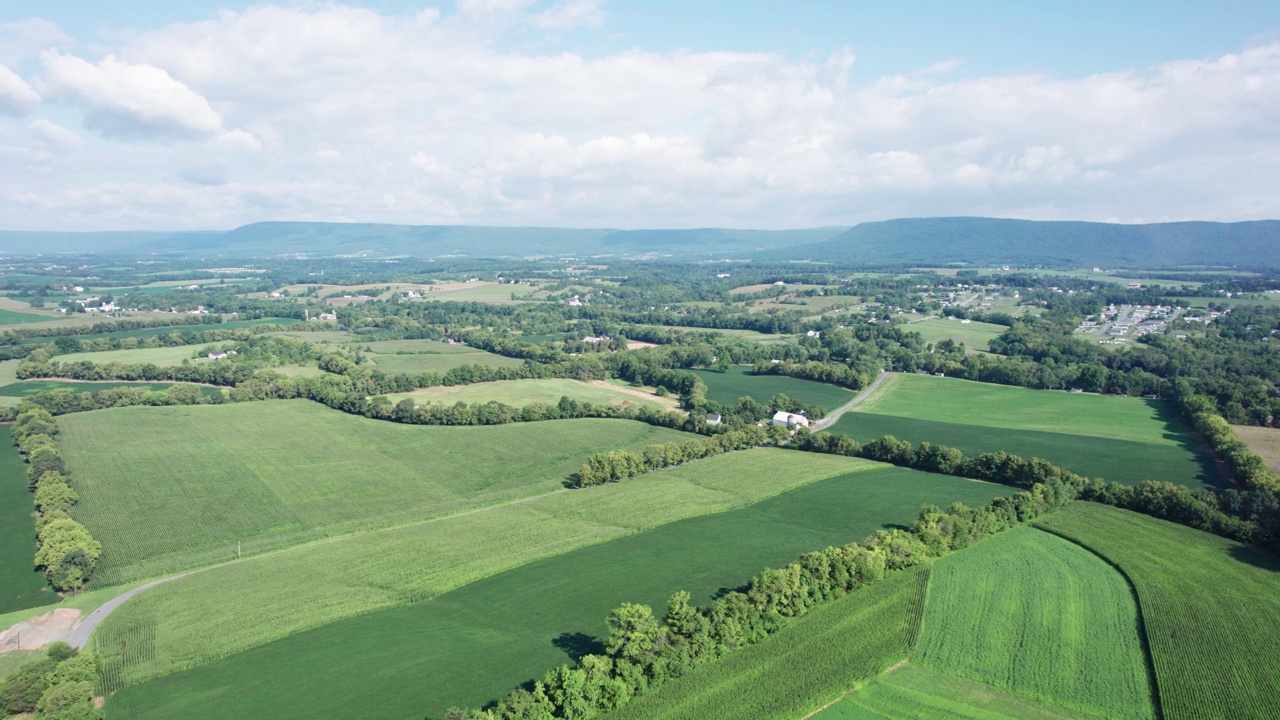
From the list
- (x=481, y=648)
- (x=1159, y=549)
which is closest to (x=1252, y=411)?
(x=1159, y=549)

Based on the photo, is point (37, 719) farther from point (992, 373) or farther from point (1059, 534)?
point (992, 373)

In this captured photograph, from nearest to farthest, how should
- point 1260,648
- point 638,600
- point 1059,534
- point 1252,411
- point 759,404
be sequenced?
1. point 1260,648
2. point 638,600
3. point 1059,534
4. point 1252,411
5. point 759,404

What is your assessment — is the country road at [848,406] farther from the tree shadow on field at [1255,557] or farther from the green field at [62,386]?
the green field at [62,386]

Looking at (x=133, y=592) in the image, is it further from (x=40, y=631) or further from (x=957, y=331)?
(x=957, y=331)

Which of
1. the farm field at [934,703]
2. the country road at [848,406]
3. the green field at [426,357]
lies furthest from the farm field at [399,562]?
the green field at [426,357]

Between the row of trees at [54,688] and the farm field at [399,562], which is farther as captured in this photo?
the farm field at [399,562]

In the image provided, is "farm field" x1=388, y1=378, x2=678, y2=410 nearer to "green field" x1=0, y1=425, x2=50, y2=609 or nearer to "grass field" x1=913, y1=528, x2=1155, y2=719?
"green field" x1=0, y1=425, x2=50, y2=609
